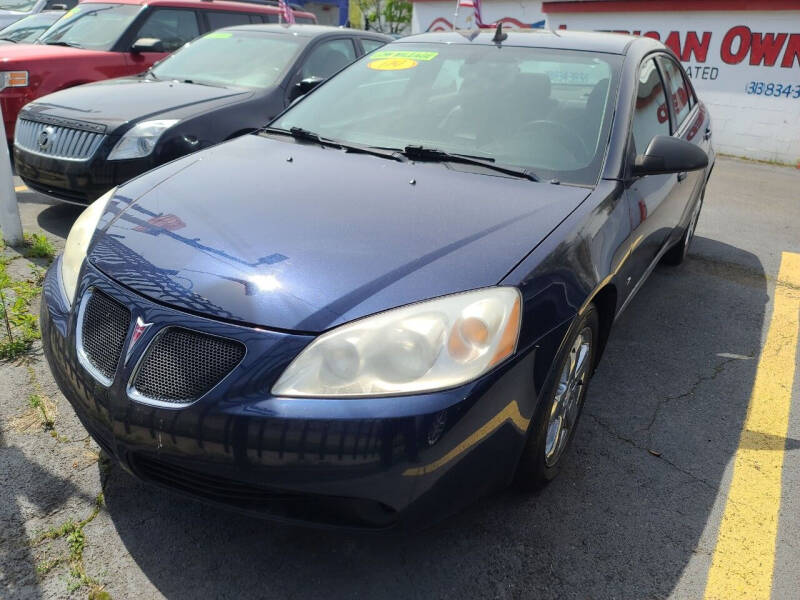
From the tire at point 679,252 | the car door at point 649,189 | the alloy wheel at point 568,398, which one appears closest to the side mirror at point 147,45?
the car door at point 649,189

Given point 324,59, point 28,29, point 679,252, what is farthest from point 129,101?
point 28,29

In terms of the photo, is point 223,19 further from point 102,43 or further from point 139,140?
point 139,140

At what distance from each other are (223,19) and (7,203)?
14.6 ft

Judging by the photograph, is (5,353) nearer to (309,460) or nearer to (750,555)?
(309,460)

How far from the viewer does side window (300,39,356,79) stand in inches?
230

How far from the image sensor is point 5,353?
3148 mm

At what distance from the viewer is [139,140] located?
4535mm

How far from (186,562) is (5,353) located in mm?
1710

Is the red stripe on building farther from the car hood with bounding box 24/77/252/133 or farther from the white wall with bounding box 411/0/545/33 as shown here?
the car hood with bounding box 24/77/252/133

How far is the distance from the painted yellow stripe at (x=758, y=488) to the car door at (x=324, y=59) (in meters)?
3.84

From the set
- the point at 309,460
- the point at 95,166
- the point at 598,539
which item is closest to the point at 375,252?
the point at 309,460

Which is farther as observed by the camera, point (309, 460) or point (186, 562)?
point (186, 562)

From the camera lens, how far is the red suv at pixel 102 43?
6367mm

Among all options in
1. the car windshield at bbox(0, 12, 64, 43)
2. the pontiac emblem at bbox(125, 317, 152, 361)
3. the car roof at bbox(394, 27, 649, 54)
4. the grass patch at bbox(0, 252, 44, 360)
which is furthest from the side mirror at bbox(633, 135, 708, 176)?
the car windshield at bbox(0, 12, 64, 43)
